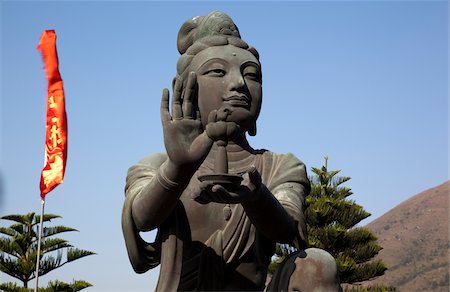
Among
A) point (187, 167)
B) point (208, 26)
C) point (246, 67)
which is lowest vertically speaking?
point (187, 167)

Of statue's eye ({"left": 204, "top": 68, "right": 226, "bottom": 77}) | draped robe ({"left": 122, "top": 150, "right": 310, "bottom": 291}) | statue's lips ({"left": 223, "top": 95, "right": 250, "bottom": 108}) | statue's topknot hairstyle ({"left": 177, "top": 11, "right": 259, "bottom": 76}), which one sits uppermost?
statue's topknot hairstyle ({"left": 177, "top": 11, "right": 259, "bottom": 76})

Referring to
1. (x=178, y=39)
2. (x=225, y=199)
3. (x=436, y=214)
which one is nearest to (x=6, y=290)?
(x=178, y=39)

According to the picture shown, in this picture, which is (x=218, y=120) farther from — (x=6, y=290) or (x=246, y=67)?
(x=6, y=290)

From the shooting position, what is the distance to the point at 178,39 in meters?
5.85

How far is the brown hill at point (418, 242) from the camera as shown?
62.6 meters

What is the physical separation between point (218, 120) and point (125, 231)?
3.41 feet

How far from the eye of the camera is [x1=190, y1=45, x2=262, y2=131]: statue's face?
17.1 feet

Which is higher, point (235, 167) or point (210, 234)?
point (235, 167)

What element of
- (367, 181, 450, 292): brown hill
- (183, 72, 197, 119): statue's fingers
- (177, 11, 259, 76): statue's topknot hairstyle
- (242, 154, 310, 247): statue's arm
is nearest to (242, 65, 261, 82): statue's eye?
(177, 11, 259, 76): statue's topknot hairstyle

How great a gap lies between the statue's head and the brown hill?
51.6 m

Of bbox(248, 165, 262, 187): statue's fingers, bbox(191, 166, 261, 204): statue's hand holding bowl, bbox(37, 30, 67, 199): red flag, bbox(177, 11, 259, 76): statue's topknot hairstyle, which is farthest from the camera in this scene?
bbox(37, 30, 67, 199): red flag

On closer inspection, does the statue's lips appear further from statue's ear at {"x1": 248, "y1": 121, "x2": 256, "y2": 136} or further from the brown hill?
the brown hill

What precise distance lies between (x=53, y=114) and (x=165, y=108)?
13.8 meters

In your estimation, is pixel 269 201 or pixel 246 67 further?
pixel 246 67
